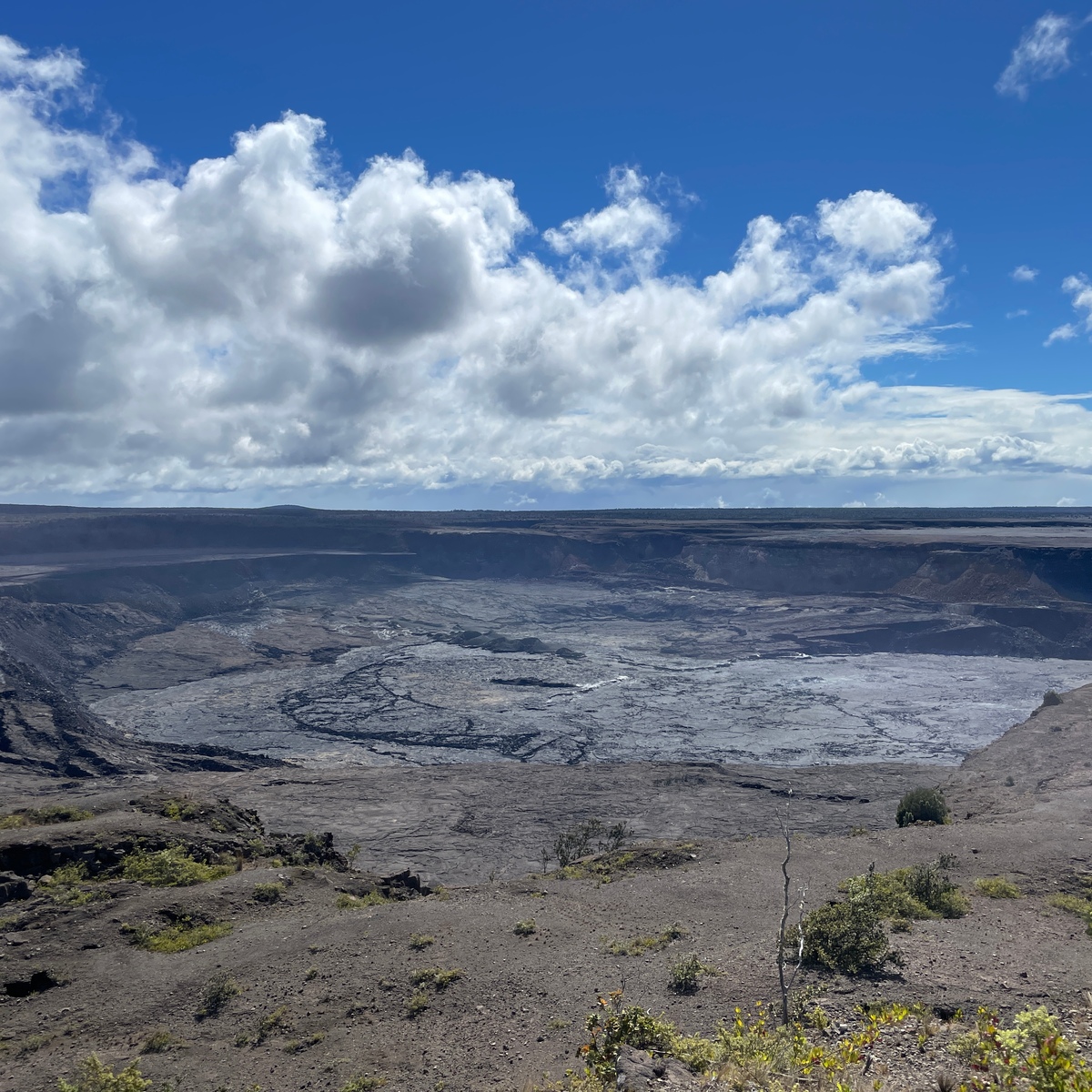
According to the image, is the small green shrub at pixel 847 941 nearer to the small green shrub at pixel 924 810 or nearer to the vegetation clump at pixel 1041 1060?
the vegetation clump at pixel 1041 1060

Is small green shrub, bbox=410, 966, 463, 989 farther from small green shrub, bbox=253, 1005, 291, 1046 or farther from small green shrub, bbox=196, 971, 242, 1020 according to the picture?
small green shrub, bbox=196, 971, 242, 1020

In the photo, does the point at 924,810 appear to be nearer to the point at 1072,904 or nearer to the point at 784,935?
the point at 1072,904

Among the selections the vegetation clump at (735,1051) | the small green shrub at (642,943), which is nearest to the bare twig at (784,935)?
the vegetation clump at (735,1051)

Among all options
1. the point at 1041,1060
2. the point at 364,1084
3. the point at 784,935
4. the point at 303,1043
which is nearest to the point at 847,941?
the point at 784,935

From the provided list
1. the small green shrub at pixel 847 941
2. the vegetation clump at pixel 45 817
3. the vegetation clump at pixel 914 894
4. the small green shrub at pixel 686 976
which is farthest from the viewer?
the vegetation clump at pixel 45 817

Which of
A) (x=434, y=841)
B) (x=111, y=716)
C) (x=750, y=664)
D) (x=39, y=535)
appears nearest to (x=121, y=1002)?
(x=434, y=841)

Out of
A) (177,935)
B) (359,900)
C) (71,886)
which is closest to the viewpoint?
(177,935)

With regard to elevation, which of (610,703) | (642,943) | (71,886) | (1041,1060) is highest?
(1041,1060)
